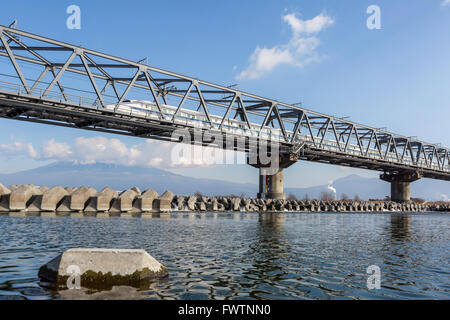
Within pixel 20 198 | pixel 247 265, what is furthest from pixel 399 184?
pixel 247 265

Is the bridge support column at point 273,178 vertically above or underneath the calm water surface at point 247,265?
above

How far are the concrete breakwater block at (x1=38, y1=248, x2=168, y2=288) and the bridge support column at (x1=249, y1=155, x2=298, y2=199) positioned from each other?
179ft

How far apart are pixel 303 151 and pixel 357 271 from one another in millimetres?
55580

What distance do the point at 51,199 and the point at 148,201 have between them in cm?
908

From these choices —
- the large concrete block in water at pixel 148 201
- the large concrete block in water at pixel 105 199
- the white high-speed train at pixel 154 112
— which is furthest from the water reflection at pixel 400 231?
the white high-speed train at pixel 154 112

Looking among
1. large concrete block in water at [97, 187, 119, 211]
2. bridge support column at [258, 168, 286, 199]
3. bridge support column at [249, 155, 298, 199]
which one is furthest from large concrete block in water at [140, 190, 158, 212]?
bridge support column at [249, 155, 298, 199]

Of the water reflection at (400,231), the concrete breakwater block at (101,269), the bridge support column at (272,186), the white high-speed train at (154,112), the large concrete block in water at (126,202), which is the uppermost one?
the white high-speed train at (154,112)

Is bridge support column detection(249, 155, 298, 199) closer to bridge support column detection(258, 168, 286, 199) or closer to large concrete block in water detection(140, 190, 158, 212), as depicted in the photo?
bridge support column detection(258, 168, 286, 199)

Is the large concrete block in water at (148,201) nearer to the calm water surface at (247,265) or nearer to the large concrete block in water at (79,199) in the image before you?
the large concrete block in water at (79,199)

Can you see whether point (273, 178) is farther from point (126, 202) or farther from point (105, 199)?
point (105, 199)

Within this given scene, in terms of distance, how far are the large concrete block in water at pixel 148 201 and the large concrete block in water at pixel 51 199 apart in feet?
25.6

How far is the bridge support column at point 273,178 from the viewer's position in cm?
6316

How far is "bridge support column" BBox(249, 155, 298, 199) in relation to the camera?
6316cm

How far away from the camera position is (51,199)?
33.8 metres
